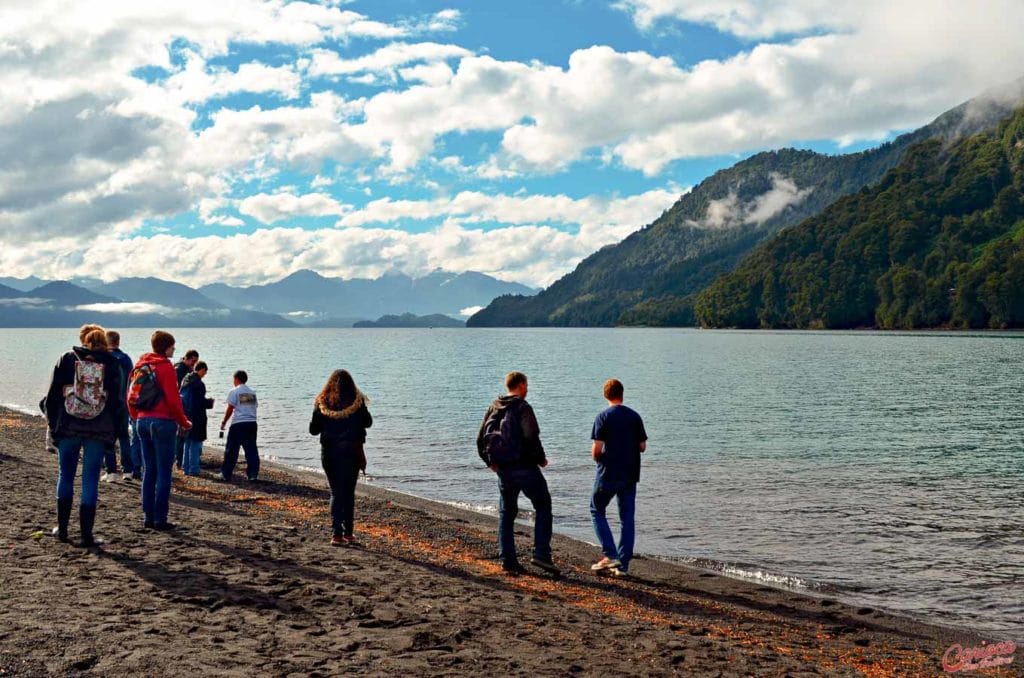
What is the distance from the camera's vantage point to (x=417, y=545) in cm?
1522

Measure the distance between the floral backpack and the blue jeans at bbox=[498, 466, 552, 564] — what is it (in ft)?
20.0

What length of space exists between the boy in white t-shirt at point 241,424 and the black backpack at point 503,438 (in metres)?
10.2

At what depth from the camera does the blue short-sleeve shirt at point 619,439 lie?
1280 cm

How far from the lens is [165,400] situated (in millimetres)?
13195

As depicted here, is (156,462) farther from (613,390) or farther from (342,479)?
(613,390)

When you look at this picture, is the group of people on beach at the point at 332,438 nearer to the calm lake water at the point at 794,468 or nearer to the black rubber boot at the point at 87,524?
the black rubber boot at the point at 87,524

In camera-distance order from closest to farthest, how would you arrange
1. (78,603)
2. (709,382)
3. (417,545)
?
(78,603)
(417,545)
(709,382)

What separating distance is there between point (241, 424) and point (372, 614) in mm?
12902

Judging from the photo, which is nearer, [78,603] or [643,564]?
[78,603]

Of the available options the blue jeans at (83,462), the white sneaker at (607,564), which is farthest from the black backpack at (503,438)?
the blue jeans at (83,462)

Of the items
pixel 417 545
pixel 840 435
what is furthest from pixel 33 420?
pixel 840 435

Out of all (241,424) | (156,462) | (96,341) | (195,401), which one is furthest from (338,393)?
(241,424)

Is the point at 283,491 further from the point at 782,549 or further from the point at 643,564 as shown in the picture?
the point at 782,549

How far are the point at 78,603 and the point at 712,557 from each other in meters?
12.2
